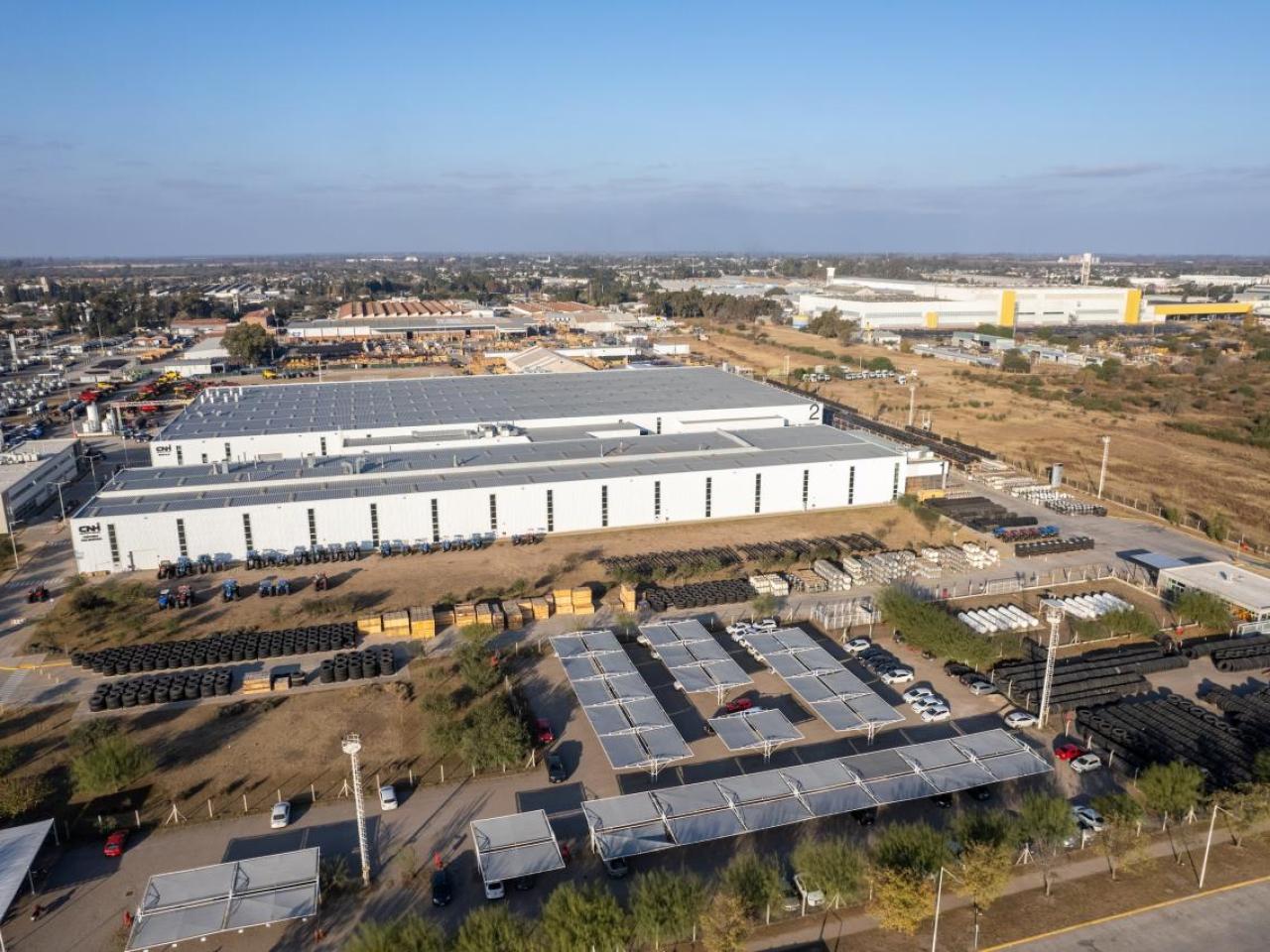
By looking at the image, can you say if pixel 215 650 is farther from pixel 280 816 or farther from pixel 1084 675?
pixel 1084 675

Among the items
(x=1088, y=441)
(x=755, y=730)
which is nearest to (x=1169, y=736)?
(x=755, y=730)

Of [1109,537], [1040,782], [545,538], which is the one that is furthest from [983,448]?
[1040,782]

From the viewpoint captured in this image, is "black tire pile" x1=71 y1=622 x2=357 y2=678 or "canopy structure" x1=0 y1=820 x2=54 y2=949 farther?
"black tire pile" x1=71 y1=622 x2=357 y2=678

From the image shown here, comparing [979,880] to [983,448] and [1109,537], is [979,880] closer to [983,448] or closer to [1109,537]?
[1109,537]

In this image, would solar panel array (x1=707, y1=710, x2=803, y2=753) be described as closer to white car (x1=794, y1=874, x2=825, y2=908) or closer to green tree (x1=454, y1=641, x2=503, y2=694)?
white car (x1=794, y1=874, x2=825, y2=908)

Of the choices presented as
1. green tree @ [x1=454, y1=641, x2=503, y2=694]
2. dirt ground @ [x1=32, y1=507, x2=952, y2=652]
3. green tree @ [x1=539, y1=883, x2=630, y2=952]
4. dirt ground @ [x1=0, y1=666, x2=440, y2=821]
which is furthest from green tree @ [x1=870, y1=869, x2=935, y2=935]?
dirt ground @ [x1=32, y1=507, x2=952, y2=652]

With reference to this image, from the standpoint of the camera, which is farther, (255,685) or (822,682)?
(255,685)
